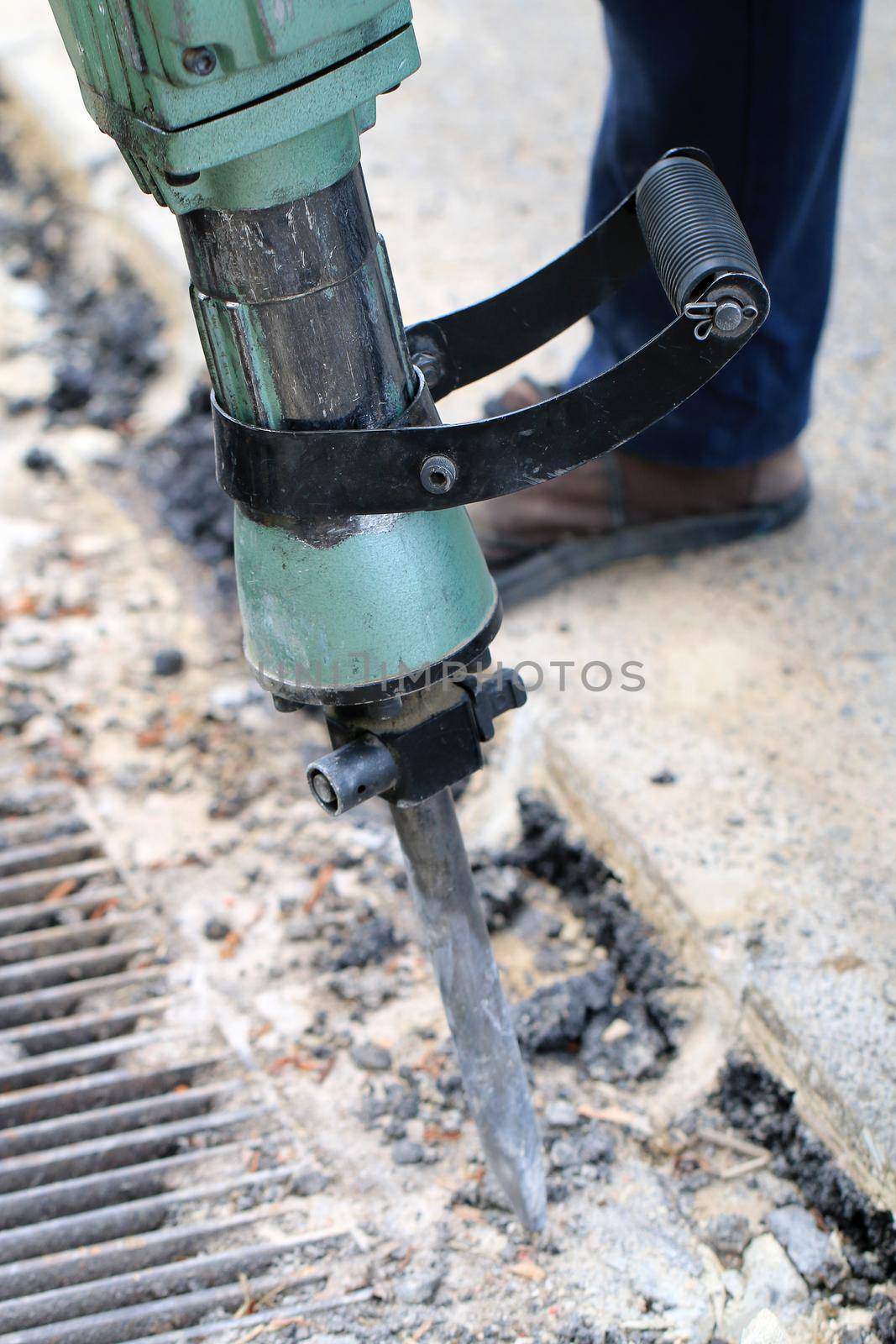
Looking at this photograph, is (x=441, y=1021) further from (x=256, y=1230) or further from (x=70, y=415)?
(x=70, y=415)

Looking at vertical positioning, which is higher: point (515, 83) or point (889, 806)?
point (515, 83)

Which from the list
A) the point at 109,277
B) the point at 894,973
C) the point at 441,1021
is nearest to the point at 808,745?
the point at 894,973

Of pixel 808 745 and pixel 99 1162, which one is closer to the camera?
pixel 99 1162

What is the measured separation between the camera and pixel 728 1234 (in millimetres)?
1319

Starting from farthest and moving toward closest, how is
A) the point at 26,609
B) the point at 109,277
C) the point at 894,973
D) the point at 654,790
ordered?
the point at 109,277 → the point at 26,609 → the point at 654,790 → the point at 894,973

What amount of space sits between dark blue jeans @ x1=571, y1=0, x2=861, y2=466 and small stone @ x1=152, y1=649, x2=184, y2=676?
2.73 ft

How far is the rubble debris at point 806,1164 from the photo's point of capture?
128 centimetres

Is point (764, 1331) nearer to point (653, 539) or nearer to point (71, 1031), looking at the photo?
point (71, 1031)

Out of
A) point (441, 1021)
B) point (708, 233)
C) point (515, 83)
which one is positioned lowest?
point (441, 1021)

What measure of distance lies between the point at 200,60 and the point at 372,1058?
1.12 metres

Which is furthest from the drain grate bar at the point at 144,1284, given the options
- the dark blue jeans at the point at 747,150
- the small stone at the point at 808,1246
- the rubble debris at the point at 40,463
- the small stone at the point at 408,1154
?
the rubble debris at the point at 40,463

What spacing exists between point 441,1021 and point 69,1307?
0.52 meters

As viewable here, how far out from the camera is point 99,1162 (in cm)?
145

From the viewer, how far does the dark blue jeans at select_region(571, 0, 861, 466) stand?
5.49 feet
